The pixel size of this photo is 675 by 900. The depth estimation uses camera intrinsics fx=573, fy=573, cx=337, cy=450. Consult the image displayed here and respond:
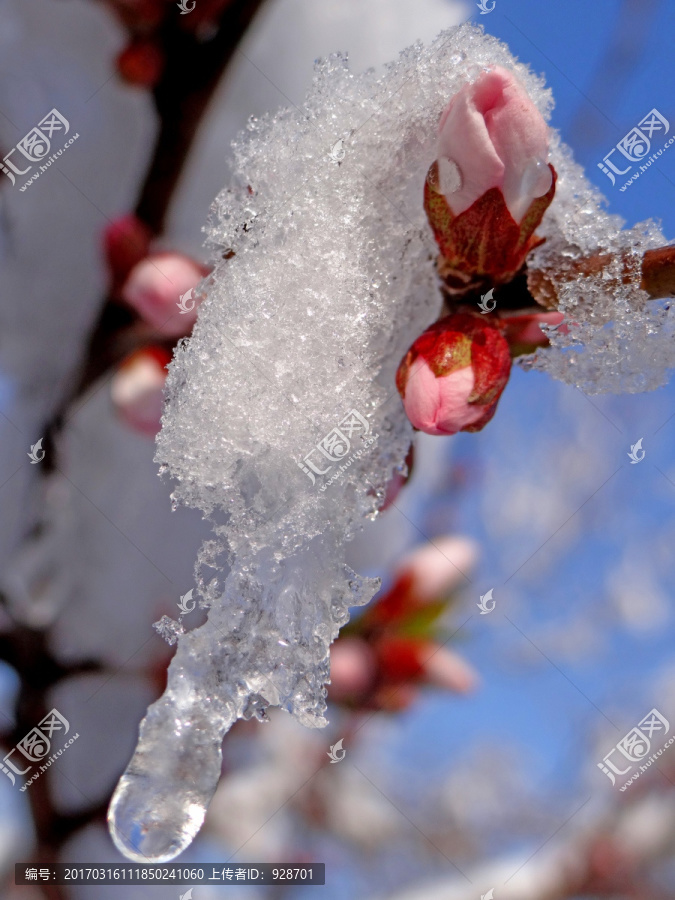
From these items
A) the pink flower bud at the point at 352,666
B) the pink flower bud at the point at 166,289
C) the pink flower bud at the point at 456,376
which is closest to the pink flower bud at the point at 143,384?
the pink flower bud at the point at 166,289

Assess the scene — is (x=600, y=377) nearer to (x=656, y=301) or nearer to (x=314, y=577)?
(x=656, y=301)

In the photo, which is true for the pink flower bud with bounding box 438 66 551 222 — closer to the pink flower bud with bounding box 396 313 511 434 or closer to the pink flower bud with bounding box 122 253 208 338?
the pink flower bud with bounding box 396 313 511 434

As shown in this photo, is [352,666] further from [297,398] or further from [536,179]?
[536,179]

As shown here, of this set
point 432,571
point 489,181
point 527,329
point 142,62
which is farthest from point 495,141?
point 432,571

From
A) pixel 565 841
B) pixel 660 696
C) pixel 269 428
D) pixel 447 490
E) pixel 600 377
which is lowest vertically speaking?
pixel 660 696

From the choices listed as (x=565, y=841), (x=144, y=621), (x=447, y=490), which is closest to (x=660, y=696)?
(x=565, y=841)

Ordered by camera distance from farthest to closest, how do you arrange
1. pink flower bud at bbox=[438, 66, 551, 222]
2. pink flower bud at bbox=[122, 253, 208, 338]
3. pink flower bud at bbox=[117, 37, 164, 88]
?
pink flower bud at bbox=[117, 37, 164, 88] < pink flower bud at bbox=[122, 253, 208, 338] < pink flower bud at bbox=[438, 66, 551, 222]

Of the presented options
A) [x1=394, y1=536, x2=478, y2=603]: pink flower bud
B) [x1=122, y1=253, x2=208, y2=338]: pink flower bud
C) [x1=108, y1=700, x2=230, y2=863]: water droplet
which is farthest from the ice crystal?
[x1=394, y1=536, x2=478, y2=603]: pink flower bud
